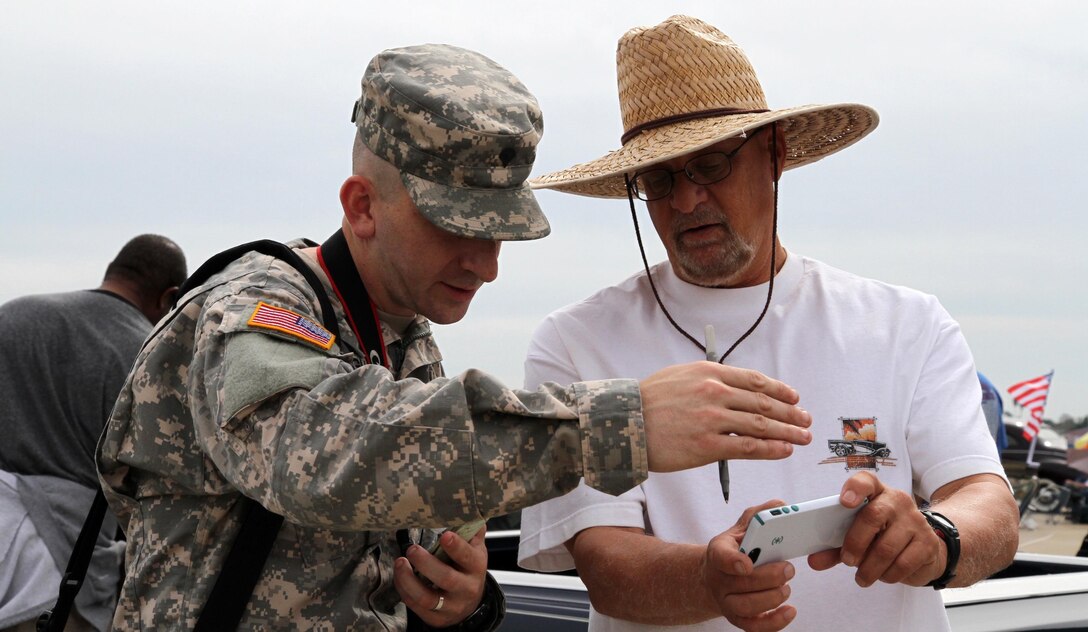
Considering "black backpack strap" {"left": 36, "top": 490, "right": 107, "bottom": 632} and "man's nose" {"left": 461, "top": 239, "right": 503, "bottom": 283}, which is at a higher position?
"man's nose" {"left": 461, "top": 239, "right": 503, "bottom": 283}

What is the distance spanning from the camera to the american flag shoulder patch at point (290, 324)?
171 cm

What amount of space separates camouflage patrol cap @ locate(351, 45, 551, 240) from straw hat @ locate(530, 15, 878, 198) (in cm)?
77

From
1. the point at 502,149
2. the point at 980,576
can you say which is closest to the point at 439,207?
the point at 502,149

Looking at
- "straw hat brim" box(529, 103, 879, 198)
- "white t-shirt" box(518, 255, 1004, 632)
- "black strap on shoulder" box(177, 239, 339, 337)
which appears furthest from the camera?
"straw hat brim" box(529, 103, 879, 198)

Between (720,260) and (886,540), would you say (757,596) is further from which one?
(720,260)

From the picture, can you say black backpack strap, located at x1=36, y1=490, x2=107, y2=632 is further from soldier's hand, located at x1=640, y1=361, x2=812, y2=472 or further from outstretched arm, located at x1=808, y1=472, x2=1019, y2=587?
outstretched arm, located at x1=808, y1=472, x2=1019, y2=587

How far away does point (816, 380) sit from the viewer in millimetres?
2609

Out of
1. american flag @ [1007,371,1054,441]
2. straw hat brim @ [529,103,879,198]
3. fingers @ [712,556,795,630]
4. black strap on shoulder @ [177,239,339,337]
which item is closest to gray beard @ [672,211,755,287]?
straw hat brim @ [529,103,879,198]

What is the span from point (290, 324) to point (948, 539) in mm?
1341

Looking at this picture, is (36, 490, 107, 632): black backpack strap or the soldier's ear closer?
the soldier's ear

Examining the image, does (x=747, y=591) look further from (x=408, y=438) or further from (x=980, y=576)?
(x=408, y=438)

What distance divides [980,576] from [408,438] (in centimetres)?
142

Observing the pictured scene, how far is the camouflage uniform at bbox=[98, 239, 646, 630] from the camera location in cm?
157

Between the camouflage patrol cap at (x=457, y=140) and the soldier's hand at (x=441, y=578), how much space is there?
0.55 metres
